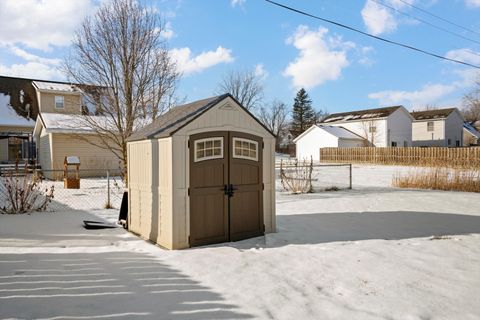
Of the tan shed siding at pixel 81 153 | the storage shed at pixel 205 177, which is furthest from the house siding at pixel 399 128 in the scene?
the storage shed at pixel 205 177

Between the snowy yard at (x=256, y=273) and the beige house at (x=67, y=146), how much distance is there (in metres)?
12.6

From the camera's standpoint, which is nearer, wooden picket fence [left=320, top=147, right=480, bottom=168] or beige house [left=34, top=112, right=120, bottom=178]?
beige house [left=34, top=112, right=120, bottom=178]

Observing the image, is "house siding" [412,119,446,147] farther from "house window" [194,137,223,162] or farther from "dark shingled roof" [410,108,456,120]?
"house window" [194,137,223,162]

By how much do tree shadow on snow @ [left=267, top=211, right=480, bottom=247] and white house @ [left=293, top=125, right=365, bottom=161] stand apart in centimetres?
3249

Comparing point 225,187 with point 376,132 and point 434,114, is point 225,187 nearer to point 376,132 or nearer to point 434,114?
point 376,132

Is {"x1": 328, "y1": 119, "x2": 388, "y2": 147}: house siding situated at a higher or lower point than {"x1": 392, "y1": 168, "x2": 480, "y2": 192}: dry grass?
higher

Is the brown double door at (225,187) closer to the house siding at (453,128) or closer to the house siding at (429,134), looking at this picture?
the house siding at (429,134)

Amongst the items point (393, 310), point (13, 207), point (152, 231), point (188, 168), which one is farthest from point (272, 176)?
point (13, 207)

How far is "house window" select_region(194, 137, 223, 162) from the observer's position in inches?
236

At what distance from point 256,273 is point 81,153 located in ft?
61.7

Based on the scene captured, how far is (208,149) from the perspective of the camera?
614 centimetres

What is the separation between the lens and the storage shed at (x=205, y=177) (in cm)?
581

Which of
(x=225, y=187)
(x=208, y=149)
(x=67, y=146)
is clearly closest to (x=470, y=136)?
(x=67, y=146)

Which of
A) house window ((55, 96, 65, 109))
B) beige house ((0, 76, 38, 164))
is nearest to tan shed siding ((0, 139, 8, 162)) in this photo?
beige house ((0, 76, 38, 164))
